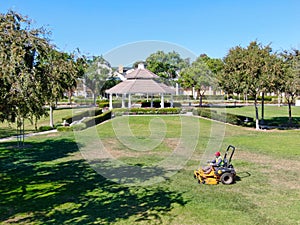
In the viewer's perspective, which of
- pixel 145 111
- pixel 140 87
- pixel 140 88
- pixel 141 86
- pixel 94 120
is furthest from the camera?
pixel 141 86

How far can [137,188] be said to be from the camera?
1059 centimetres

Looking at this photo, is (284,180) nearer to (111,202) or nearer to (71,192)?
(111,202)

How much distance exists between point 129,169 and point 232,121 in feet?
65.6

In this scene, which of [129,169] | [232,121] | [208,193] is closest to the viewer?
[208,193]

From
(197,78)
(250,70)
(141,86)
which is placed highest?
(197,78)

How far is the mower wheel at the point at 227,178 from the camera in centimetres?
1087

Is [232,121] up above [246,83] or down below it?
below

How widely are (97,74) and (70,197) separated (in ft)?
163

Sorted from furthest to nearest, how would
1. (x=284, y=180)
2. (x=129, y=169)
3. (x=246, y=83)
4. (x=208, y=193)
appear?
(x=246, y=83)
(x=129, y=169)
(x=284, y=180)
(x=208, y=193)

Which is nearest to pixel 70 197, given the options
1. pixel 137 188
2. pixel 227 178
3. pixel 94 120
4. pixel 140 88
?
pixel 137 188

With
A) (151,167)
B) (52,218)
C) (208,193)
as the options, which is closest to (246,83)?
(151,167)

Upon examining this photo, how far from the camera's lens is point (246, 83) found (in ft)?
86.1

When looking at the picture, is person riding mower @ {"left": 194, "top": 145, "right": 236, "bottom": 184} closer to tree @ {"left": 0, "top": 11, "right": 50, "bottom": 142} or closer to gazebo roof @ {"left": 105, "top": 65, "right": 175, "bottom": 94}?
tree @ {"left": 0, "top": 11, "right": 50, "bottom": 142}

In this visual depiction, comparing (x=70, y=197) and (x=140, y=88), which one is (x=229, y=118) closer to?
(x=140, y=88)
